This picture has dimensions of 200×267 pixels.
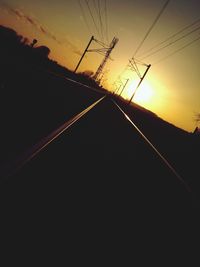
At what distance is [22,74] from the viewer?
7.38m

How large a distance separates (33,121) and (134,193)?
7.95 feet

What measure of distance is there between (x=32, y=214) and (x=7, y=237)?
0.37 metres

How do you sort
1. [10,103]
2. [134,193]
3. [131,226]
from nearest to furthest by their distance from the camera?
[131,226] → [134,193] → [10,103]

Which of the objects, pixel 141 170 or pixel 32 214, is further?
pixel 141 170

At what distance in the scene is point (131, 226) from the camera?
8.16 ft

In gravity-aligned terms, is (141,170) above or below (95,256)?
above

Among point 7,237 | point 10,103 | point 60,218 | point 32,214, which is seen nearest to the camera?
point 7,237

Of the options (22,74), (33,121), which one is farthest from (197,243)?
(22,74)

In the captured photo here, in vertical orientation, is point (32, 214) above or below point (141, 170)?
below

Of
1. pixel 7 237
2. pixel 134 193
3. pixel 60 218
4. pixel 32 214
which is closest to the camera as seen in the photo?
pixel 7 237

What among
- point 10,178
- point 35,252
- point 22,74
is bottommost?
point 35,252

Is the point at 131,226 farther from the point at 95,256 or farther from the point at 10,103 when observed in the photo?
the point at 10,103

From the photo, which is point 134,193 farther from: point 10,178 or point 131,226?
point 10,178

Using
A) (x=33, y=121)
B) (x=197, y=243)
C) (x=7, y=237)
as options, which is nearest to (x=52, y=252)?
(x=7, y=237)
